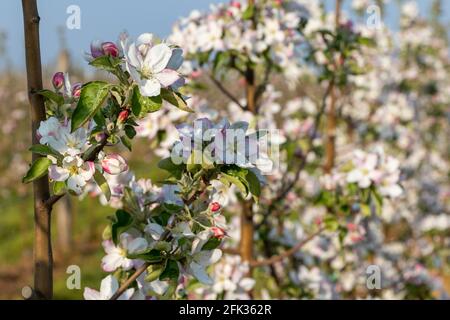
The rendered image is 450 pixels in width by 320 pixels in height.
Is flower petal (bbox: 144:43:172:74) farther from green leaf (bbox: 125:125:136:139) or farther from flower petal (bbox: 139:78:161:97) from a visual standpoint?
green leaf (bbox: 125:125:136:139)

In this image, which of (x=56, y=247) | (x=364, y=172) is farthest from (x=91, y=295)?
(x=56, y=247)

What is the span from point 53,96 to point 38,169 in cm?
20

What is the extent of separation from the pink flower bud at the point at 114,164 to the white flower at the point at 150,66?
201 millimetres

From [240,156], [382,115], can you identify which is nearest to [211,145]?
A: [240,156]

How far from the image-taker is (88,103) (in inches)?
58.2

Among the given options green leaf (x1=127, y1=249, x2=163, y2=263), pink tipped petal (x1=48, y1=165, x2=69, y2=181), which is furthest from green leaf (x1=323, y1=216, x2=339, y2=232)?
pink tipped petal (x1=48, y1=165, x2=69, y2=181)

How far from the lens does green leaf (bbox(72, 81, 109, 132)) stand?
146 cm

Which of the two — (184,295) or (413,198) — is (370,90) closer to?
A: (413,198)

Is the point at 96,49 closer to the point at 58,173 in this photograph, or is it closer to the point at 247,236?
the point at 58,173

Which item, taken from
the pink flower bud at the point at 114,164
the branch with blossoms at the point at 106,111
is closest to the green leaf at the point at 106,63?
the branch with blossoms at the point at 106,111

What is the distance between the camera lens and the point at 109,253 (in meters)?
1.99

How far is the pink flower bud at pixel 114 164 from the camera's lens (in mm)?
1582

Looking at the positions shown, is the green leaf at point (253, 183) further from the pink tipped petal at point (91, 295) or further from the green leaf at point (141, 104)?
the pink tipped petal at point (91, 295)

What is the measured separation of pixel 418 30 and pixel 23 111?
7862 mm
